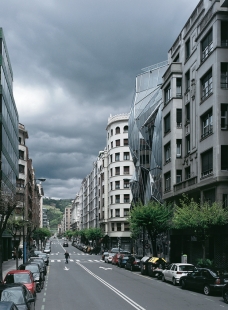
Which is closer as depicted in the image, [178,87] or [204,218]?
[204,218]

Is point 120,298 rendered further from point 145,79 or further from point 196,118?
point 145,79

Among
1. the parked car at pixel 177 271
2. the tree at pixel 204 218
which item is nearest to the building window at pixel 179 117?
the tree at pixel 204 218

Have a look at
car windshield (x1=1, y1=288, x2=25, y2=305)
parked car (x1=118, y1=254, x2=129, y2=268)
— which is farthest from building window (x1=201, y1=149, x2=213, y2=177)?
car windshield (x1=1, y1=288, x2=25, y2=305)

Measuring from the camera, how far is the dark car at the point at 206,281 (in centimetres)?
2516

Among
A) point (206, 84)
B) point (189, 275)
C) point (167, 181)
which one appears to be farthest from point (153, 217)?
point (189, 275)

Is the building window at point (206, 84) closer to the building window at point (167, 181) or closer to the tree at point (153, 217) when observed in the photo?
the tree at point (153, 217)

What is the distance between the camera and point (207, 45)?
132 feet

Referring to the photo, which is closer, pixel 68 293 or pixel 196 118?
pixel 68 293

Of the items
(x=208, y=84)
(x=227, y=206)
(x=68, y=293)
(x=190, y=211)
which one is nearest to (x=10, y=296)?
(x=68, y=293)

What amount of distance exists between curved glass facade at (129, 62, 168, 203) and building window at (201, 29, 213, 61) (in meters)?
17.2

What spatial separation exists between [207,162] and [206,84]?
645 centimetres

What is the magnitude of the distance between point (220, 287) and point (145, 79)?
48898 mm

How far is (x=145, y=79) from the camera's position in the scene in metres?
70.7

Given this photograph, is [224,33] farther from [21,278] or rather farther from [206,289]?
[21,278]
